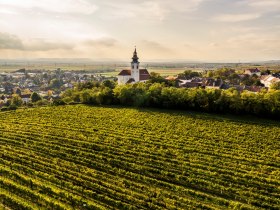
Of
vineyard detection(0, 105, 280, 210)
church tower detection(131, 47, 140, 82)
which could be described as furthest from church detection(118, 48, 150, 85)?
vineyard detection(0, 105, 280, 210)

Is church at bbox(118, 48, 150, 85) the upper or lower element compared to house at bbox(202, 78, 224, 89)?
upper

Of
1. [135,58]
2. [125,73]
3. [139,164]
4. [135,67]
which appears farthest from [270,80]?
[139,164]

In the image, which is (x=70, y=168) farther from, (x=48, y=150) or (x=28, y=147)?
(x=28, y=147)

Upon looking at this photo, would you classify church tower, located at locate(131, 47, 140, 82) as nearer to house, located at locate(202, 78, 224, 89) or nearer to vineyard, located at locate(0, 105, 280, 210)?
house, located at locate(202, 78, 224, 89)

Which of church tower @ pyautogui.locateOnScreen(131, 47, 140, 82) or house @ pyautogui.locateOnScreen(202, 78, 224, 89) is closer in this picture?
house @ pyautogui.locateOnScreen(202, 78, 224, 89)

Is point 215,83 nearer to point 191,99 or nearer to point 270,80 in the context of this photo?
point 270,80

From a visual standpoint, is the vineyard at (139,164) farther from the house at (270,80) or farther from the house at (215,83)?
→ the house at (270,80)

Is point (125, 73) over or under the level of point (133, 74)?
over

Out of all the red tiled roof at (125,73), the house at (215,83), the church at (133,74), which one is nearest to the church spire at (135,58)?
the church at (133,74)
